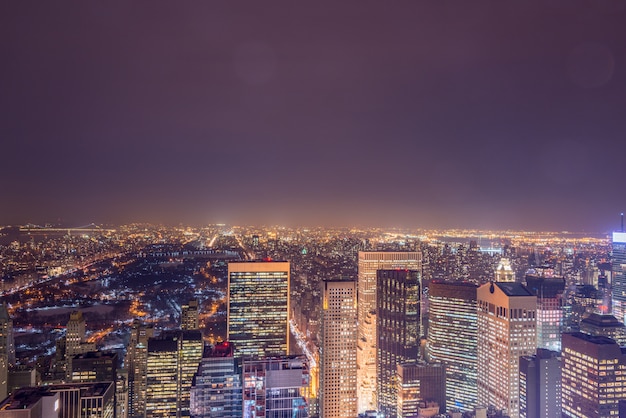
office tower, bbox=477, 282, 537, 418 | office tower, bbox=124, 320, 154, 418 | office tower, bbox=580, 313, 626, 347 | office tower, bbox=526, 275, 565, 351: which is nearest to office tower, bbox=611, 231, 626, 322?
office tower, bbox=580, 313, 626, 347

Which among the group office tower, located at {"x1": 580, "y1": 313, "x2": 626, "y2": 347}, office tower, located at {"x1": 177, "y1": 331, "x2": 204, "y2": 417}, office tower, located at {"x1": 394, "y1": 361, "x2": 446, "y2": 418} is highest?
office tower, located at {"x1": 580, "y1": 313, "x2": 626, "y2": 347}

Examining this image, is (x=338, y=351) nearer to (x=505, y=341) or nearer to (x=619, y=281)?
(x=505, y=341)

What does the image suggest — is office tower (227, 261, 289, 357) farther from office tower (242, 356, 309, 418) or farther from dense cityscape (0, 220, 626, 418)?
office tower (242, 356, 309, 418)

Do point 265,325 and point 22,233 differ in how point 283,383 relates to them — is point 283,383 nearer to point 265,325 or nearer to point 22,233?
point 265,325

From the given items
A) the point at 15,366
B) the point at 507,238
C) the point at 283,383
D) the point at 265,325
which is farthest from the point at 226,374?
the point at 507,238

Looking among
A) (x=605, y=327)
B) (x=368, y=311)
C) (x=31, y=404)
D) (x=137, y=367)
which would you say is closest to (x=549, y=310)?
(x=605, y=327)

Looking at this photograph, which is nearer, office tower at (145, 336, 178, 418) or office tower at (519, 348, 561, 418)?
office tower at (519, 348, 561, 418)

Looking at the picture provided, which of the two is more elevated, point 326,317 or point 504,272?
point 504,272
